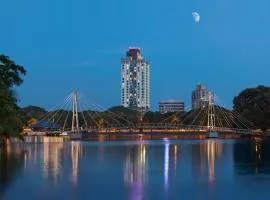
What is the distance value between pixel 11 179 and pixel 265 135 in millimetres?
119289

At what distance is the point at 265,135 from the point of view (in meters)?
144

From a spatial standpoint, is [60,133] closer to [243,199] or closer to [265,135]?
[265,135]

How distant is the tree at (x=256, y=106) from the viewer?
14712cm

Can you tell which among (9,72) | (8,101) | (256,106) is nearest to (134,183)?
(8,101)

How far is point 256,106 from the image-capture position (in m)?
149

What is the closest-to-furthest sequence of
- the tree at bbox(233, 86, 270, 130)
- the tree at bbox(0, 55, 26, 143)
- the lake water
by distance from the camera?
the lake water
the tree at bbox(0, 55, 26, 143)
the tree at bbox(233, 86, 270, 130)

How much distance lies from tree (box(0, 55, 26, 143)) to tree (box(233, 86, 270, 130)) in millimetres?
78719

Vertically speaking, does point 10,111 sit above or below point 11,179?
above

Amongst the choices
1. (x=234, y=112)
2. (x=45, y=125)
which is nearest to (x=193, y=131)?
(x=234, y=112)

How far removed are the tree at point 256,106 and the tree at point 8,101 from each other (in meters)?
78.7

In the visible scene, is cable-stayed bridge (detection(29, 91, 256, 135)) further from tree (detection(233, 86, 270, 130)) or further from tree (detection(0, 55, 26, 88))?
tree (detection(0, 55, 26, 88))

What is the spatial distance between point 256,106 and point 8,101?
9696 cm

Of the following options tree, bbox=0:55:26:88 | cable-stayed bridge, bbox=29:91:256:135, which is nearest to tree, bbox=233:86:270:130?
cable-stayed bridge, bbox=29:91:256:135

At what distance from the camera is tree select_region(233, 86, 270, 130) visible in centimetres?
Result: 14712
